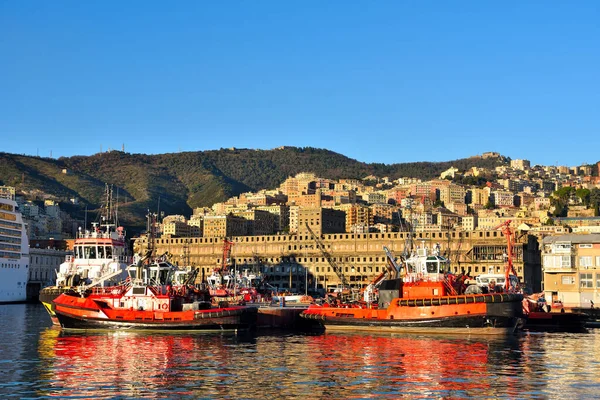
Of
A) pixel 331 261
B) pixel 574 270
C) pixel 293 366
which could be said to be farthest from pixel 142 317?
pixel 331 261

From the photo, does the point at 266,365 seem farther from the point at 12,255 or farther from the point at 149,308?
the point at 12,255

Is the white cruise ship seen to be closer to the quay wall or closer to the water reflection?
the quay wall

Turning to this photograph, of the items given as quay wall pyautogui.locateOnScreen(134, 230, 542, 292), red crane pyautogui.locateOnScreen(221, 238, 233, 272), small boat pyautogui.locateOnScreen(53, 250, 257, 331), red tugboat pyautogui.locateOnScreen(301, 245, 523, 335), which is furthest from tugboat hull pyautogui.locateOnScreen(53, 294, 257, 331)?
quay wall pyautogui.locateOnScreen(134, 230, 542, 292)

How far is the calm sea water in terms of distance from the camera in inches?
1372

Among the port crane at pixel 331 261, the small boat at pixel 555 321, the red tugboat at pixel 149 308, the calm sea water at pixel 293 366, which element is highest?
the port crane at pixel 331 261

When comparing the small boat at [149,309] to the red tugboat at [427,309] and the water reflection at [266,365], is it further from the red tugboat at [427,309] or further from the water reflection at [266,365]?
the red tugboat at [427,309]

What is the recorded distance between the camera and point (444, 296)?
61.7 meters

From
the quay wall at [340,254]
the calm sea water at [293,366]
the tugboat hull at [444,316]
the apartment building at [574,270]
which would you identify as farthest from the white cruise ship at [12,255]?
the apartment building at [574,270]

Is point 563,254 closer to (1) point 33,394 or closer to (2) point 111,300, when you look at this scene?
(2) point 111,300

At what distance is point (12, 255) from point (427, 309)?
275 feet

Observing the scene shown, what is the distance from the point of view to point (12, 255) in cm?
12588

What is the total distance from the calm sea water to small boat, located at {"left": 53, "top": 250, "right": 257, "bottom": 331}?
1042mm

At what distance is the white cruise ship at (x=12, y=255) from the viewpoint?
404 feet

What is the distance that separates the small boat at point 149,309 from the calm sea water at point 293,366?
3.42 ft
